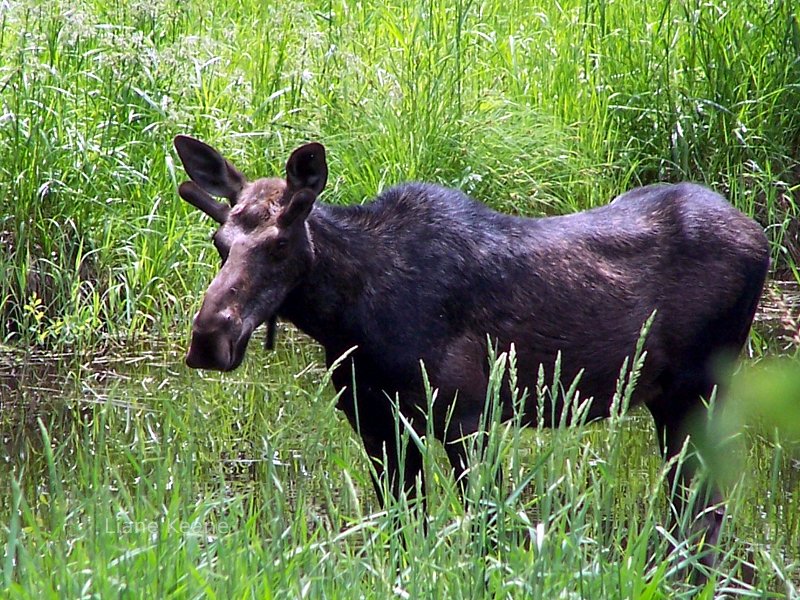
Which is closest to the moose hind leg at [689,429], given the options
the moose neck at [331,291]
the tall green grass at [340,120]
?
the moose neck at [331,291]

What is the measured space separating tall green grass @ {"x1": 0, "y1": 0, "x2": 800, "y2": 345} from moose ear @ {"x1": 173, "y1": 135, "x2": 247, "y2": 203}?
2654mm

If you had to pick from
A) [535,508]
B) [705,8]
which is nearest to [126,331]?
[535,508]

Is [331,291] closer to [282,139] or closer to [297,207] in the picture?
[297,207]

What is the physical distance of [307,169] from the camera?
475 centimetres

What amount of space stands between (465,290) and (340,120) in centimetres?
368

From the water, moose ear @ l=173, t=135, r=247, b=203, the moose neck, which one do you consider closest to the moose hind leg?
the water

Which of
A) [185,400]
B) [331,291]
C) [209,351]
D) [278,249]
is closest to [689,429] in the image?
[331,291]

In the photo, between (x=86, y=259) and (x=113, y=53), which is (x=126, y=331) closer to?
(x=86, y=259)

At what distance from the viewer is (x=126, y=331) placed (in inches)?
301

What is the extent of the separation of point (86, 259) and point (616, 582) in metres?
5.04

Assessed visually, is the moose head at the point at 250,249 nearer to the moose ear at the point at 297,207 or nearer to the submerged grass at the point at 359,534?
the moose ear at the point at 297,207

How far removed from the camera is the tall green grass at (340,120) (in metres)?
7.76

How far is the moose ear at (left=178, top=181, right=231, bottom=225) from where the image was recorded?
4809 mm

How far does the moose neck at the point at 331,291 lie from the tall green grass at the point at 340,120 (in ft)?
9.51
